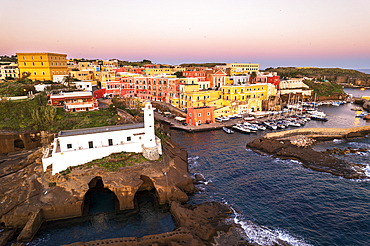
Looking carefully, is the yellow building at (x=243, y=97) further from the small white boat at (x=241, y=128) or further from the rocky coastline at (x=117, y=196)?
the rocky coastline at (x=117, y=196)

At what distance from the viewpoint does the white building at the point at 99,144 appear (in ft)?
86.2

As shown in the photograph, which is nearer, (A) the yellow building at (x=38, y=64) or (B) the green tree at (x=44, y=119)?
(B) the green tree at (x=44, y=119)

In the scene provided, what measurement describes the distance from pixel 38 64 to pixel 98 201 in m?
59.8

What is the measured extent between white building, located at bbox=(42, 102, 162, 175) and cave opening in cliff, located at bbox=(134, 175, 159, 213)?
3431 millimetres

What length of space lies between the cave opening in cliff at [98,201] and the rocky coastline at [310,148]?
90.2ft

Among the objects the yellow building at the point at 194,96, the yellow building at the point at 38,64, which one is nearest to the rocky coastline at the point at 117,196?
the yellow building at the point at 194,96

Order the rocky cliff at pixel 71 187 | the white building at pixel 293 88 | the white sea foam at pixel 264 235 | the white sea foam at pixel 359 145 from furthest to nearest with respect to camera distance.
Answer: the white building at pixel 293 88
the white sea foam at pixel 359 145
the rocky cliff at pixel 71 187
the white sea foam at pixel 264 235

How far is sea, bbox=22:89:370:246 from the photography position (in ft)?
68.9

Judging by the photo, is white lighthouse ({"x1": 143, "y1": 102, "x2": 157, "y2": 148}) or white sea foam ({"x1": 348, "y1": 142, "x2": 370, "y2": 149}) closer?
white lighthouse ({"x1": 143, "y1": 102, "x2": 157, "y2": 148})

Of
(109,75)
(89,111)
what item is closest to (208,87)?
(109,75)

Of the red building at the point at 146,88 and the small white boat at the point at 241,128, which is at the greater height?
the red building at the point at 146,88

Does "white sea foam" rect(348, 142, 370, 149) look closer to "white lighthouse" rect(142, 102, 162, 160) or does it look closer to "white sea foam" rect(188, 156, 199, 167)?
"white sea foam" rect(188, 156, 199, 167)

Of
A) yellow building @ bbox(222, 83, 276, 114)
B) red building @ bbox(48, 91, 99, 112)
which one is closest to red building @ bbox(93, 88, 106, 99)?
red building @ bbox(48, 91, 99, 112)

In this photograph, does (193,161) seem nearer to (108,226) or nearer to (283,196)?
(283,196)
